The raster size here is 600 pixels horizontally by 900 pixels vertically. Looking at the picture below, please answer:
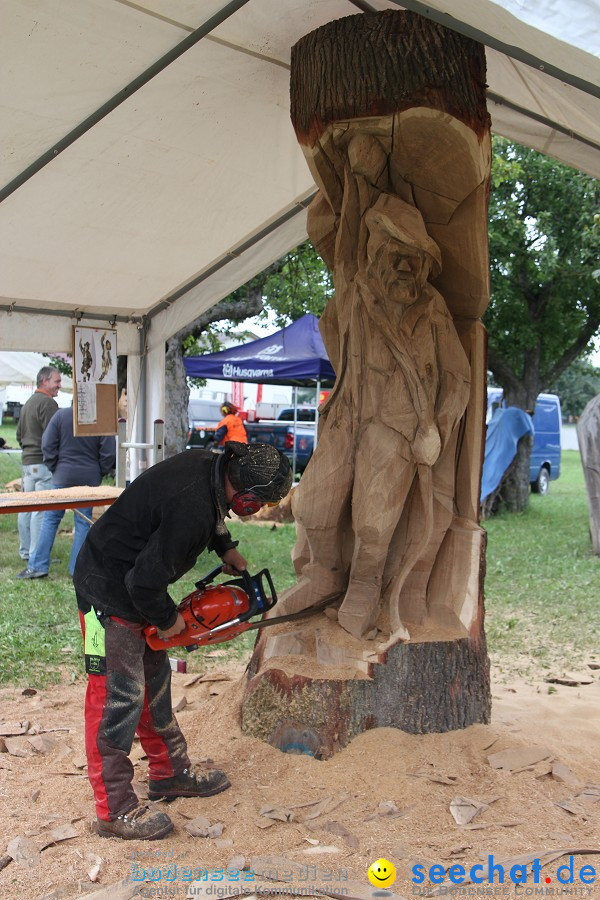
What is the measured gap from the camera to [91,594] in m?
2.60

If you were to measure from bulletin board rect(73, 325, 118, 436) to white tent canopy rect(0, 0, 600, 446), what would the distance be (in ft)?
0.35

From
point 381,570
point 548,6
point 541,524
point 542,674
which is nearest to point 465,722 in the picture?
point 381,570

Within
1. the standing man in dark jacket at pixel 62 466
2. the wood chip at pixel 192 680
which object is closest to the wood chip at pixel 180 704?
the wood chip at pixel 192 680

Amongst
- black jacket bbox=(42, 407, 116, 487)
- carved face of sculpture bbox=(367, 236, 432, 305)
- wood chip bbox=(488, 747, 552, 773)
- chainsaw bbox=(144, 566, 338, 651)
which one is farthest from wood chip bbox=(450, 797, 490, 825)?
black jacket bbox=(42, 407, 116, 487)

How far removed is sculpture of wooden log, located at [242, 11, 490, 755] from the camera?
297 cm

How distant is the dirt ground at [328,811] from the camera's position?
2271 millimetres

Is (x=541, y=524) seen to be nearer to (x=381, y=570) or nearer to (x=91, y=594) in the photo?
(x=381, y=570)

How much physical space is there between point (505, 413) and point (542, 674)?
6.63 meters

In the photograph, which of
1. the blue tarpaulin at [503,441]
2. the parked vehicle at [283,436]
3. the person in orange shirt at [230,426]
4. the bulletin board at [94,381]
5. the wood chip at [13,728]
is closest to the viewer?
the wood chip at [13,728]

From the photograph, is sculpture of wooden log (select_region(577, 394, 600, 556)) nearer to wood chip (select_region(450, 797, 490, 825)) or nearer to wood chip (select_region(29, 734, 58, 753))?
wood chip (select_region(450, 797, 490, 825))

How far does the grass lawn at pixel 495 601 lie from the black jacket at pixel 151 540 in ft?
5.94

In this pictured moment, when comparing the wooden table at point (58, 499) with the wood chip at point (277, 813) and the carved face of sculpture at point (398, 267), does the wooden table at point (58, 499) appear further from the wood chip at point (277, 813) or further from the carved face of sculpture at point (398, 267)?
the wood chip at point (277, 813)

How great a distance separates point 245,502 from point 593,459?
20.7 ft

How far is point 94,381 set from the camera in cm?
551
